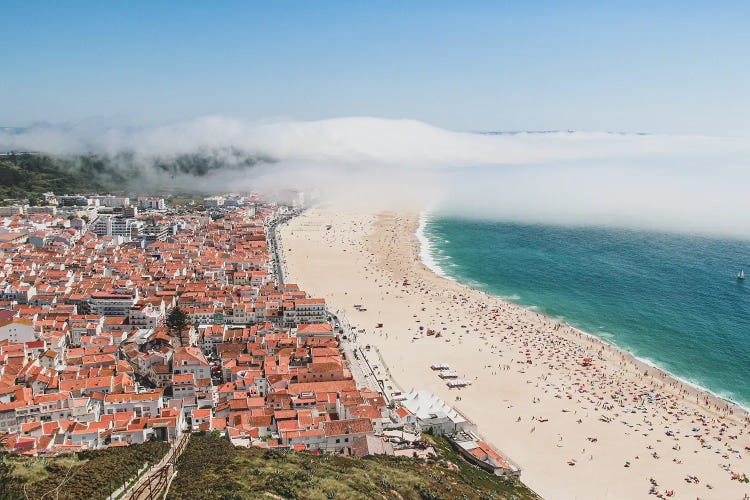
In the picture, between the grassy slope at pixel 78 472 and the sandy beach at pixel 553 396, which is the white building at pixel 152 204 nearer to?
the sandy beach at pixel 553 396

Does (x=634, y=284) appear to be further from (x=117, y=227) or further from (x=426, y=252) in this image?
(x=117, y=227)

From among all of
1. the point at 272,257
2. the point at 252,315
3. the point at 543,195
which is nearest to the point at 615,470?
the point at 252,315

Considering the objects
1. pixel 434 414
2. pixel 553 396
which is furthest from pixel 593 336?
pixel 434 414

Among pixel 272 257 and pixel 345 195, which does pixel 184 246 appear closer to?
pixel 272 257

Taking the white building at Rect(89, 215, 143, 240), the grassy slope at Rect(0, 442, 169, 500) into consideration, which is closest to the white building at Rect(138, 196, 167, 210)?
the white building at Rect(89, 215, 143, 240)

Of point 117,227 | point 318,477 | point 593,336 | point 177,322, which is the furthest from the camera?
point 117,227

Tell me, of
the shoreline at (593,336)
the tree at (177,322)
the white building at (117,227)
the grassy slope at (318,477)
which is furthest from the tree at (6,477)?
the white building at (117,227)
